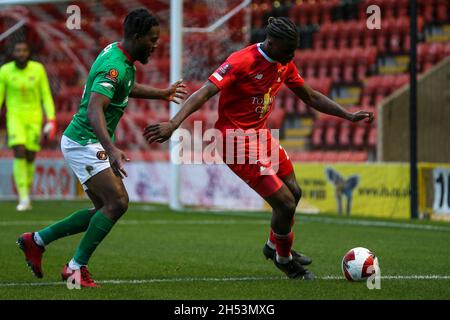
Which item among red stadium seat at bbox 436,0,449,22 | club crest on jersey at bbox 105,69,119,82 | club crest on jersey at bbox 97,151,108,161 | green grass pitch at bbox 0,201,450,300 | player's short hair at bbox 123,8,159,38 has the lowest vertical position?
green grass pitch at bbox 0,201,450,300

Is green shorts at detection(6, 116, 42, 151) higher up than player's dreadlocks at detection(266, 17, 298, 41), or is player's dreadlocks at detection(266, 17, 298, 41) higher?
player's dreadlocks at detection(266, 17, 298, 41)

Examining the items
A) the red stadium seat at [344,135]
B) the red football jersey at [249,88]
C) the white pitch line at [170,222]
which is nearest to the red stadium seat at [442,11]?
the red stadium seat at [344,135]

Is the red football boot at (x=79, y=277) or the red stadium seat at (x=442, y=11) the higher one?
the red stadium seat at (x=442, y=11)

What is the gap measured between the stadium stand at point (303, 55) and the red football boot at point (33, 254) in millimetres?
9580

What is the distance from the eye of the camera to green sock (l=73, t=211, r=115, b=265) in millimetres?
6191

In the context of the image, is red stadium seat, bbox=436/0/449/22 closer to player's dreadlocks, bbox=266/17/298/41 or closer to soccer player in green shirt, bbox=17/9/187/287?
player's dreadlocks, bbox=266/17/298/41

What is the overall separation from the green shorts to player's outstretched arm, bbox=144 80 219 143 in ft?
24.6

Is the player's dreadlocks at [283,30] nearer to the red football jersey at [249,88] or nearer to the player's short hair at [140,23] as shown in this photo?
the red football jersey at [249,88]

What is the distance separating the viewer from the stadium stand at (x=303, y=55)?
1647 centimetres

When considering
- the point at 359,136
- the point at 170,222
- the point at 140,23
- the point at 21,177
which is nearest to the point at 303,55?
the point at 359,136

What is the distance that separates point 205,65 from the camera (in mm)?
16359

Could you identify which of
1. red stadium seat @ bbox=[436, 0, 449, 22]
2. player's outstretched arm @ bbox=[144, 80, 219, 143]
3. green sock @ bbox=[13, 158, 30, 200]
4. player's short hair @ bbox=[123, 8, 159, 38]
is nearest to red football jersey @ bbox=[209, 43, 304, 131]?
player's outstretched arm @ bbox=[144, 80, 219, 143]

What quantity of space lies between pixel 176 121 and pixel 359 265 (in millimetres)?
1605

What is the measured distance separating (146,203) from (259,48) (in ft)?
31.1
